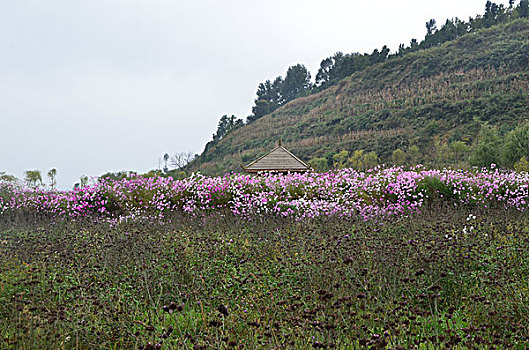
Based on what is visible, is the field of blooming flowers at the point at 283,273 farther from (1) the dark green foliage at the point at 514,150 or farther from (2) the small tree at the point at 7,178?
(1) the dark green foliage at the point at 514,150

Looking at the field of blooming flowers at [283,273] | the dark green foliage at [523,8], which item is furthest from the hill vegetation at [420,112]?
the field of blooming flowers at [283,273]

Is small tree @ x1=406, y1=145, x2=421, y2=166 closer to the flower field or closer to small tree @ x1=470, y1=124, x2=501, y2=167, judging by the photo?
small tree @ x1=470, y1=124, x2=501, y2=167

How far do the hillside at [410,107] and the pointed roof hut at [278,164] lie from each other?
12.3 meters

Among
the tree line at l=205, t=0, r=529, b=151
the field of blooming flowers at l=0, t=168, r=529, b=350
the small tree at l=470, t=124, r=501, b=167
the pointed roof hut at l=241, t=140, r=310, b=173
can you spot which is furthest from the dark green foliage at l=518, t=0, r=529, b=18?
the field of blooming flowers at l=0, t=168, r=529, b=350

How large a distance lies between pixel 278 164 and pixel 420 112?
22.7 metres

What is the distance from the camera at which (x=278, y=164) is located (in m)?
15.0

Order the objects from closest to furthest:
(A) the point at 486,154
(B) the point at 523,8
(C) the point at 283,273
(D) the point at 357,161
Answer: (C) the point at 283,273 < (A) the point at 486,154 < (D) the point at 357,161 < (B) the point at 523,8

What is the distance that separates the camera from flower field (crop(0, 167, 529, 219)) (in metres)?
7.34

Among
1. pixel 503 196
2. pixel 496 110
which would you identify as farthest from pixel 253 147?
pixel 503 196

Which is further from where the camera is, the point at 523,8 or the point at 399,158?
the point at 523,8

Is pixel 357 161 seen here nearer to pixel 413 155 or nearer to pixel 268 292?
pixel 413 155

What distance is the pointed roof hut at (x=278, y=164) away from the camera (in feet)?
48.3

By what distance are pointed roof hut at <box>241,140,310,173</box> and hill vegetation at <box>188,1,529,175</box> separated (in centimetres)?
734

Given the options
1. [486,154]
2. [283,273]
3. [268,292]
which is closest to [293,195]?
[283,273]
